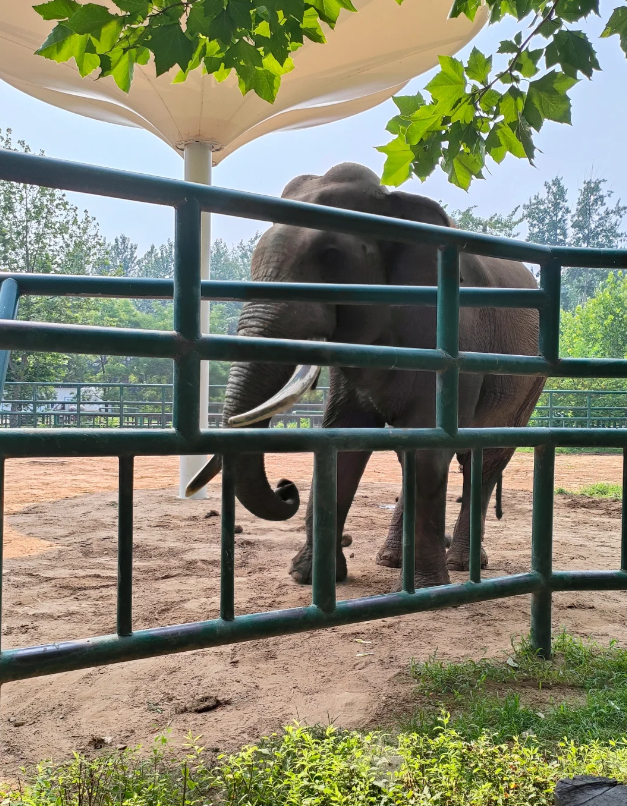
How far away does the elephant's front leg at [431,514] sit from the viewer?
423 centimetres

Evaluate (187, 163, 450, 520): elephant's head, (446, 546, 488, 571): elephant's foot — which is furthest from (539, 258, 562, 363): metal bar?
(446, 546, 488, 571): elephant's foot

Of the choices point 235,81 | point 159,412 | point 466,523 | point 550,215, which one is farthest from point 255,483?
point 550,215

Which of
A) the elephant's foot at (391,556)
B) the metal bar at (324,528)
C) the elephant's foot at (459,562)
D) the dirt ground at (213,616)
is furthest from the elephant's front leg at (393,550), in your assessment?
the metal bar at (324,528)

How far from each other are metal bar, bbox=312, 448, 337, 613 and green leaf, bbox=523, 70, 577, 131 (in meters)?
1.54

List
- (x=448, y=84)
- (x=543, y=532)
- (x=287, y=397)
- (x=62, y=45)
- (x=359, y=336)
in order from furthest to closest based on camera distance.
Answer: (x=359, y=336) → (x=287, y=397) → (x=448, y=84) → (x=543, y=532) → (x=62, y=45)

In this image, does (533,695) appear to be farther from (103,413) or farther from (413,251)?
(103,413)

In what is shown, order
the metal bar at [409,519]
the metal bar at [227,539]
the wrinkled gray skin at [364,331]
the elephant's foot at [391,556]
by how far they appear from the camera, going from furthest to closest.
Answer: the elephant's foot at [391,556], the wrinkled gray skin at [364,331], the metal bar at [409,519], the metal bar at [227,539]

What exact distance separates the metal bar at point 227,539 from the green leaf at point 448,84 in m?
1.83

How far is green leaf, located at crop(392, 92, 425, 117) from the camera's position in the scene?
295cm

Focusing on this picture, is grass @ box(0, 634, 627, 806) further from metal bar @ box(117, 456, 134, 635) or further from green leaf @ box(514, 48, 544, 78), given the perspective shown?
green leaf @ box(514, 48, 544, 78)

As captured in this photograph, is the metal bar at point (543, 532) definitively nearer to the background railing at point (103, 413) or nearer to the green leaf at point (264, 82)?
the green leaf at point (264, 82)

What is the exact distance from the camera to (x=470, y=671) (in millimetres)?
2398

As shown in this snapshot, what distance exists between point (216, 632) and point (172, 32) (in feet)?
5.33

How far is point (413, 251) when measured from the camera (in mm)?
4617
